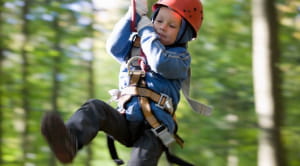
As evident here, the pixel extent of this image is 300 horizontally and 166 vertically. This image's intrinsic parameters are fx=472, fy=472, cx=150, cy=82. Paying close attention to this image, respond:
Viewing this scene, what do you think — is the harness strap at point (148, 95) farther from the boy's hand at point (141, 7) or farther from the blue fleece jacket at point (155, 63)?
the boy's hand at point (141, 7)

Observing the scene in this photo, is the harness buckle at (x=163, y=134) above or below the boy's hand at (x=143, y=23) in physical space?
below

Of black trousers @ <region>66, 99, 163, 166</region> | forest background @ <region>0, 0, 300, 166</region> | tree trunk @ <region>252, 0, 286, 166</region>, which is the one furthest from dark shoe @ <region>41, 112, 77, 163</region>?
forest background @ <region>0, 0, 300, 166</region>

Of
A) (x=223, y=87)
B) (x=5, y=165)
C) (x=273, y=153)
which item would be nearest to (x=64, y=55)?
(x=5, y=165)

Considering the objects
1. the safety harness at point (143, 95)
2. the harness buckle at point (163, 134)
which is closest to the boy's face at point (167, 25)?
the safety harness at point (143, 95)

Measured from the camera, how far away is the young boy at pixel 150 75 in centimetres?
255

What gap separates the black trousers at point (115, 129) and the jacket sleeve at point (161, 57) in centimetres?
34

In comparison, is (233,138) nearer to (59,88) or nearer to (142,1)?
(59,88)

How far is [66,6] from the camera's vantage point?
8180mm

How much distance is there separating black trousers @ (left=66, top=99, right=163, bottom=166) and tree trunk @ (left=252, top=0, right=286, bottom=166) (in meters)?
3.25

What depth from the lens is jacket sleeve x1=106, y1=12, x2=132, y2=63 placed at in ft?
8.73

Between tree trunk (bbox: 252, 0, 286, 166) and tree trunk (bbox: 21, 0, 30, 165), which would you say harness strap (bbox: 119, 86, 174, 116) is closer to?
tree trunk (bbox: 252, 0, 286, 166)

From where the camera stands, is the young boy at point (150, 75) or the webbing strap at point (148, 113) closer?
the young boy at point (150, 75)

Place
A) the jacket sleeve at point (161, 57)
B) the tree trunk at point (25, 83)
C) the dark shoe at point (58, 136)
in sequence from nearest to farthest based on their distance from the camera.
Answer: the dark shoe at point (58, 136) → the jacket sleeve at point (161, 57) → the tree trunk at point (25, 83)

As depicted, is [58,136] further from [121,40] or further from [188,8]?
[188,8]
